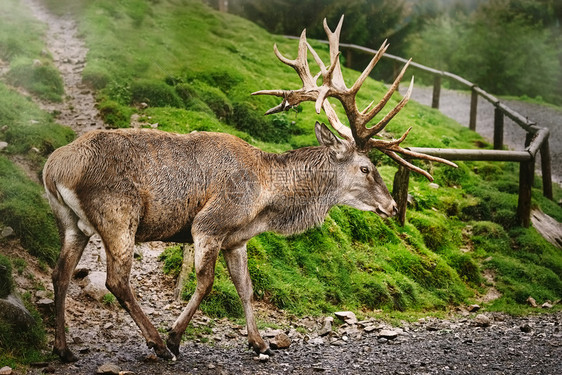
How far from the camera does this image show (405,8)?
2980cm

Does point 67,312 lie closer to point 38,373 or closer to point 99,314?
point 99,314

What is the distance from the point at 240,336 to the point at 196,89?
7234 mm

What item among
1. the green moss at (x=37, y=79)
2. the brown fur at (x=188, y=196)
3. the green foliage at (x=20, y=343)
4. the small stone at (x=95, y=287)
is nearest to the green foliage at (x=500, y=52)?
the green moss at (x=37, y=79)

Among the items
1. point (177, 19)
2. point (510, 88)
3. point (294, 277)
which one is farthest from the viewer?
point (510, 88)

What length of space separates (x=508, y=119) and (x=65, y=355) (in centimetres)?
1976

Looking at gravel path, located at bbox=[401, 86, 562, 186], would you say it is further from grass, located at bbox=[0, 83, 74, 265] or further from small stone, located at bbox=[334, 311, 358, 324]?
grass, located at bbox=[0, 83, 74, 265]

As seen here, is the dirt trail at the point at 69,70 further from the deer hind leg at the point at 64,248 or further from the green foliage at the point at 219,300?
the deer hind leg at the point at 64,248

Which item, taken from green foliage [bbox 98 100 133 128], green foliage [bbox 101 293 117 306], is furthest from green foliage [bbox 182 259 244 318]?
green foliage [bbox 98 100 133 128]

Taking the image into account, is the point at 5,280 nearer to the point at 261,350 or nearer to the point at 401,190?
the point at 261,350

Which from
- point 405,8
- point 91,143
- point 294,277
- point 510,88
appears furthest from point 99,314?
point 510,88

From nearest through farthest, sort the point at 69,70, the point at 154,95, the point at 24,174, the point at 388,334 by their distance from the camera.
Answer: the point at 388,334 < the point at 24,174 < the point at 154,95 < the point at 69,70

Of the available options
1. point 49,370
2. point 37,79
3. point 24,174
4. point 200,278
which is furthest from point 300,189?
point 37,79

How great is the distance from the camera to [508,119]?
23484 mm

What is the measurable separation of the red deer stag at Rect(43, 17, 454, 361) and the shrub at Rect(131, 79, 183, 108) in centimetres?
531
